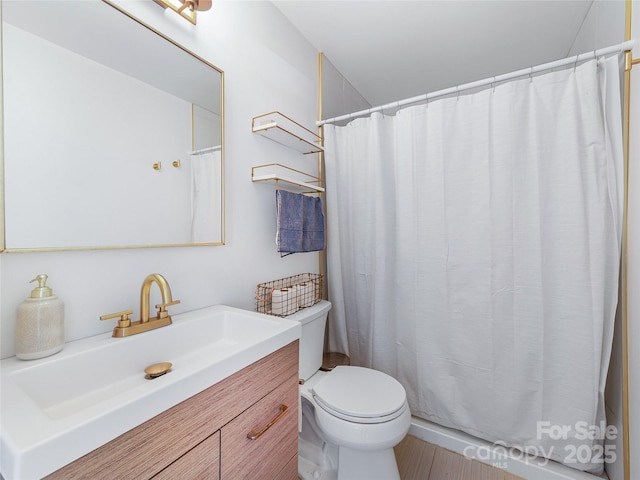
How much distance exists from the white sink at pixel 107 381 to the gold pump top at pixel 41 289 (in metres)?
0.16

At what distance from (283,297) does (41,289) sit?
82 centimetres

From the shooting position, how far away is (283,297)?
1.32m

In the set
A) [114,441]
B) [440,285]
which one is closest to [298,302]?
[440,285]

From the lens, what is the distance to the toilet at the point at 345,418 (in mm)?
1098

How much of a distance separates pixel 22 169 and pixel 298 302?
42.9 inches

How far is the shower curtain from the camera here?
122 centimetres

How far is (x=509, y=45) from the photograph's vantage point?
1872 millimetres

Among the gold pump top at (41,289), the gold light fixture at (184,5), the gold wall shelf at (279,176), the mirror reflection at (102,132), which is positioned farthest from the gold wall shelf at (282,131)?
the gold pump top at (41,289)

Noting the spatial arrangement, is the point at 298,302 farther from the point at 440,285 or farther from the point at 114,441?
the point at 114,441

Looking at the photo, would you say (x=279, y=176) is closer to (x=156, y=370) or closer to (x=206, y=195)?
(x=206, y=195)

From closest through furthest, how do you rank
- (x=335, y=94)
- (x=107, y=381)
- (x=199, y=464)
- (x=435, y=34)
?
1. (x=199, y=464)
2. (x=107, y=381)
3. (x=435, y=34)
4. (x=335, y=94)

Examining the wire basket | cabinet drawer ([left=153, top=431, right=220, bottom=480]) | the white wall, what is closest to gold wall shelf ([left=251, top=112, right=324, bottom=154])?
the white wall

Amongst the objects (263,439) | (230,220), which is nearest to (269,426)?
(263,439)

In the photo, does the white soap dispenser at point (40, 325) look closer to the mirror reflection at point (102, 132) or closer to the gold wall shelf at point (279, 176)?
the mirror reflection at point (102, 132)
